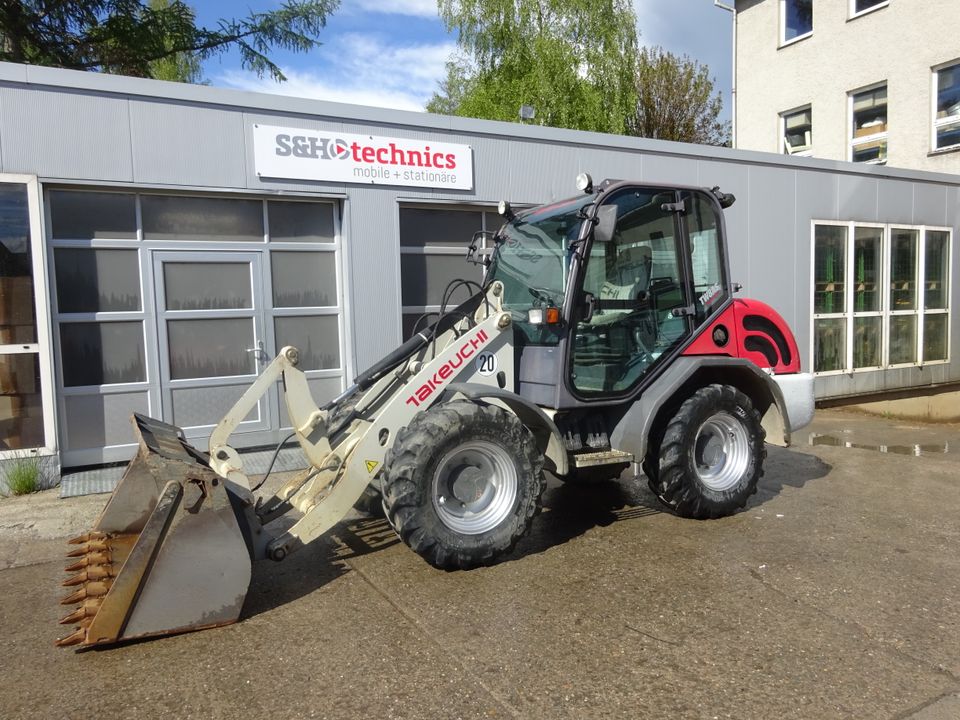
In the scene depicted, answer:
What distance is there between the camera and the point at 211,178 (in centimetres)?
678

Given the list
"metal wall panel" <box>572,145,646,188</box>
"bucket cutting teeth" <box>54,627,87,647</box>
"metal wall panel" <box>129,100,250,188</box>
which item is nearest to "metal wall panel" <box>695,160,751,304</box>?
"metal wall panel" <box>572,145,646,188</box>

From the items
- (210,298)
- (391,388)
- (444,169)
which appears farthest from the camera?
(444,169)

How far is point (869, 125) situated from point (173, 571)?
17901 mm

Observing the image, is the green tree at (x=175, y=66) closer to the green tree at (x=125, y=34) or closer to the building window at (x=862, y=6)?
the green tree at (x=125, y=34)

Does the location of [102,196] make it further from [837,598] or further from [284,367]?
[837,598]

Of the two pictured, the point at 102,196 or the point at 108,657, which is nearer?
the point at 108,657

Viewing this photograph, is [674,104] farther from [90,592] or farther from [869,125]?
[90,592]

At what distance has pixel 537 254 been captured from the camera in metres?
5.09

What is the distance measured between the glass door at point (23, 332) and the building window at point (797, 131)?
17.2 meters

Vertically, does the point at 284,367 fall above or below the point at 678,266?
below

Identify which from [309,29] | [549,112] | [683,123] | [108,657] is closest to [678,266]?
[108,657]

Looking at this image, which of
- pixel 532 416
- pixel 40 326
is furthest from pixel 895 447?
pixel 40 326

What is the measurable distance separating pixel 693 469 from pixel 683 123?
70.0ft

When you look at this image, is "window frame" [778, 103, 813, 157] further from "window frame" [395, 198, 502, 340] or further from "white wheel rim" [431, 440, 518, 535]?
"white wheel rim" [431, 440, 518, 535]
